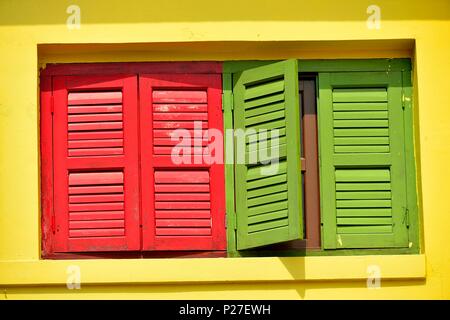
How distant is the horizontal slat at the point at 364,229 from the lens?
30.0 feet

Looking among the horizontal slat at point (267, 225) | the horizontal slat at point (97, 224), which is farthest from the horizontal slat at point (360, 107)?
the horizontal slat at point (97, 224)

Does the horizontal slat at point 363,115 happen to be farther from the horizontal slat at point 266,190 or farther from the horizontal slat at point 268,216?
the horizontal slat at point 268,216

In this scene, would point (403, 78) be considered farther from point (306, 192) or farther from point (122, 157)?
point (122, 157)

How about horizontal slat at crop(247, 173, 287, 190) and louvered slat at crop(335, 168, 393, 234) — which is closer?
horizontal slat at crop(247, 173, 287, 190)

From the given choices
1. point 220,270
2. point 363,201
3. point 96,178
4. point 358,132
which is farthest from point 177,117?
point 363,201

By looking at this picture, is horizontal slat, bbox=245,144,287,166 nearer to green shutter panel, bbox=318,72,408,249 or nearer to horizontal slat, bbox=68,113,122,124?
green shutter panel, bbox=318,72,408,249

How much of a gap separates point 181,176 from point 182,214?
10.0 inches

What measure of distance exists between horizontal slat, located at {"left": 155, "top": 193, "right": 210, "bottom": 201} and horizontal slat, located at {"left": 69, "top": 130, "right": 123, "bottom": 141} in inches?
18.9

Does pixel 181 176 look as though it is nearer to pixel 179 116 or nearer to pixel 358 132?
pixel 179 116

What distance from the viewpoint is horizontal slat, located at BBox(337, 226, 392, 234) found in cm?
915

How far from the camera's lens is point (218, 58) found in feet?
30.6

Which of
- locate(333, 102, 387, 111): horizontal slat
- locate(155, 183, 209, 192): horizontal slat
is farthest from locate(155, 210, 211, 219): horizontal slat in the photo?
locate(333, 102, 387, 111): horizontal slat

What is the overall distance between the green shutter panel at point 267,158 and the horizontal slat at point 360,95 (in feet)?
1.46
